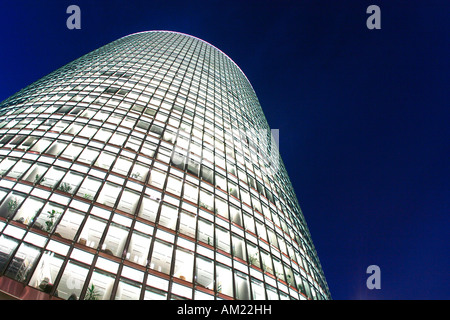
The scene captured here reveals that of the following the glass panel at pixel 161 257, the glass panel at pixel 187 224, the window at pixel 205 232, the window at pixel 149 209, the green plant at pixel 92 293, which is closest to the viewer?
the green plant at pixel 92 293

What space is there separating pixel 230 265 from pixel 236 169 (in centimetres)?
1449

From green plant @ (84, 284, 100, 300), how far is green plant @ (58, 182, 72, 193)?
8602 millimetres

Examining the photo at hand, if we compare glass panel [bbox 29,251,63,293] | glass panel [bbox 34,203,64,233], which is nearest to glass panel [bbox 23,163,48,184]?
glass panel [bbox 34,203,64,233]

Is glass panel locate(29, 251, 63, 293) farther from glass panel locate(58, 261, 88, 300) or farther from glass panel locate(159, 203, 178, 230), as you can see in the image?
glass panel locate(159, 203, 178, 230)

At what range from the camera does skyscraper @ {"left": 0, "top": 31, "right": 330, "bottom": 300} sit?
53.9 ft

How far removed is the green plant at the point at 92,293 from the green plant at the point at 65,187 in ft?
28.2

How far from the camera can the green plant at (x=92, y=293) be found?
14656mm

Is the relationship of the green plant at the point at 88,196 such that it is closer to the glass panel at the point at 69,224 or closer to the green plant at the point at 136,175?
the glass panel at the point at 69,224

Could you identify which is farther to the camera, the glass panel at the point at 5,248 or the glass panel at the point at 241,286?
the glass panel at the point at 241,286

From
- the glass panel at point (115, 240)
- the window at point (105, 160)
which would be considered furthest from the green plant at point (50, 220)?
the window at point (105, 160)

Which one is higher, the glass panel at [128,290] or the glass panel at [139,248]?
the glass panel at [139,248]

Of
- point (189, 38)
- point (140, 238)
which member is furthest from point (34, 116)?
point (189, 38)

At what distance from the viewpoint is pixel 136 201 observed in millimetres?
21516

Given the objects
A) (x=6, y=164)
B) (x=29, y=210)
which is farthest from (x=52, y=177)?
(x=6, y=164)
